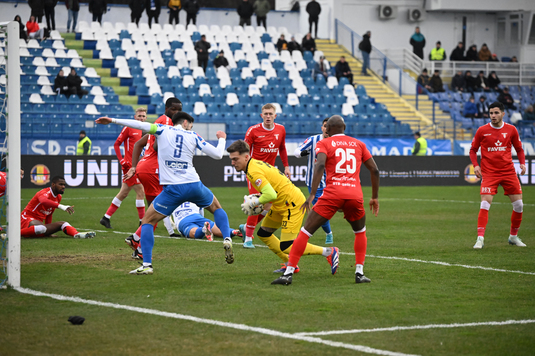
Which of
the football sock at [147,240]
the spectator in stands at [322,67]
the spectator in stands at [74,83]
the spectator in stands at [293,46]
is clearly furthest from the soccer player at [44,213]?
the spectator in stands at [293,46]

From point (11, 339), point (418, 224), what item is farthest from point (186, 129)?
point (418, 224)

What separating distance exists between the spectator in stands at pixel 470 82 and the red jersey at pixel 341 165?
102 ft

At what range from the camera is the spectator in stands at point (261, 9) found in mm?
36156

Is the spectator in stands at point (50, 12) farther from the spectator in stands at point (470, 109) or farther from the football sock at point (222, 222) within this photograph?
the football sock at point (222, 222)

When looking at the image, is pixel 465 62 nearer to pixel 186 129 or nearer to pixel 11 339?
pixel 186 129

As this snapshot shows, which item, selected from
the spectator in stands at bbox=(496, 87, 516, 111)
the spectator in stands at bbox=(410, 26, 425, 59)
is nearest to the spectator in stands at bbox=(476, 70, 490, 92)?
the spectator in stands at bbox=(496, 87, 516, 111)

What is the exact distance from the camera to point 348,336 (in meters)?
5.66

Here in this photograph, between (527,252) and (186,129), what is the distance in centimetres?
557

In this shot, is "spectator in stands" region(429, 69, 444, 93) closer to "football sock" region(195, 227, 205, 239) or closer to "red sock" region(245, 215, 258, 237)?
"football sock" region(195, 227, 205, 239)

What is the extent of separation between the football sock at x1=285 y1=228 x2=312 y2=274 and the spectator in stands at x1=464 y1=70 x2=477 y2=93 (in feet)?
103

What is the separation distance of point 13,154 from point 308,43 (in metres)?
29.9

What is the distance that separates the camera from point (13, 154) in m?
7.46

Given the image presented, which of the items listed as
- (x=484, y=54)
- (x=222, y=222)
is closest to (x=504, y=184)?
(x=222, y=222)

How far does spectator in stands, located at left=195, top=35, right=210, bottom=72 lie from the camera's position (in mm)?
32184
